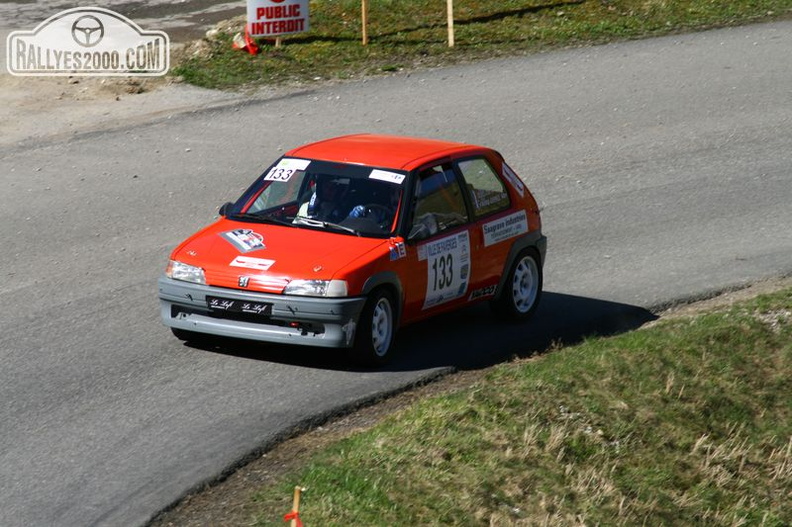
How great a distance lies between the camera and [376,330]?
400 inches

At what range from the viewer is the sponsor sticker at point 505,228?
36.8ft

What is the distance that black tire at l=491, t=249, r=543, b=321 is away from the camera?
11500mm

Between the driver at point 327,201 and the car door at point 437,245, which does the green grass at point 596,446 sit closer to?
the car door at point 437,245

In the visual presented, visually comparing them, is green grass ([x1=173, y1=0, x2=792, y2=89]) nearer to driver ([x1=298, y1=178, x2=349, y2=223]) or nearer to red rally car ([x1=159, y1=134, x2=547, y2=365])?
red rally car ([x1=159, y1=134, x2=547, y2=365])

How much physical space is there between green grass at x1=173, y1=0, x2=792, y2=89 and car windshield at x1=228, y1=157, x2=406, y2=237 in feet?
29.0

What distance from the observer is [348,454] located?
842cm

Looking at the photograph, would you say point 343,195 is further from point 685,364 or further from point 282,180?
point 685,364

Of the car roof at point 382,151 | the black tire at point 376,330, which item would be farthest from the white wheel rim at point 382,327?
the car roof at point 382,151

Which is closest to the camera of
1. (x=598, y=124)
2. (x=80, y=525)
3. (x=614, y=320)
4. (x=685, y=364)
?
(x=80, y=525)

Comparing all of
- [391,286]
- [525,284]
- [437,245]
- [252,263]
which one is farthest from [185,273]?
[525,284]

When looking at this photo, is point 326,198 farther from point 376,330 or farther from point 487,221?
point 487,221

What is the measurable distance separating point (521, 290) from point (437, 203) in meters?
1.33

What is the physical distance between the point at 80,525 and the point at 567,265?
690cm

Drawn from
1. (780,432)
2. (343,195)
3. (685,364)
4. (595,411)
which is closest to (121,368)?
(343,195)
